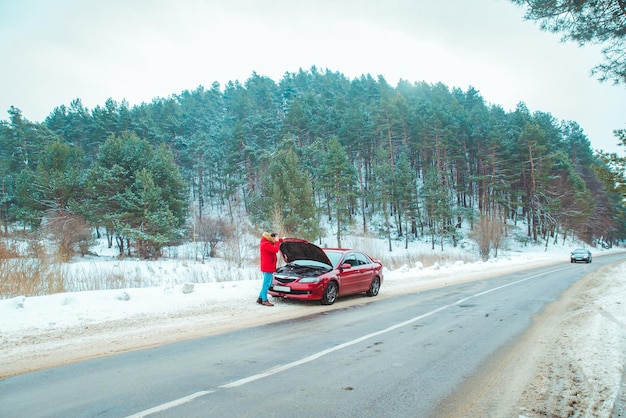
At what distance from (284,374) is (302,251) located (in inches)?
270

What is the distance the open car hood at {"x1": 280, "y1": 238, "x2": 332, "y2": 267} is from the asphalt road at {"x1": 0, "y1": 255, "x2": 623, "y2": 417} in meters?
3.22

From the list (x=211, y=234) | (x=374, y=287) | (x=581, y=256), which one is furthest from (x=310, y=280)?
(x=581, y=256)

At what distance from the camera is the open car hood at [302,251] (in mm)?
11367

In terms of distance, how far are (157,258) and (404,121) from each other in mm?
44130

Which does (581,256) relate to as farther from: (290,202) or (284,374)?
(284,374)

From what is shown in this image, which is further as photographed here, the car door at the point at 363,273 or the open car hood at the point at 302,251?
the car door at the point at 363,273

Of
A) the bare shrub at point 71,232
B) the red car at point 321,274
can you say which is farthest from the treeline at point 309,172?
the red car at point 321,274

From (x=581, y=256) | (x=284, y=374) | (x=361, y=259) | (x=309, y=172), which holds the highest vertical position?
(x=309, y=172)

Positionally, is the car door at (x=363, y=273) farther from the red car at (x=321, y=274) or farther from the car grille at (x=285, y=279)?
the car grille at (x=285, y=279)

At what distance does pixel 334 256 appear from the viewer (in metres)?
12.1

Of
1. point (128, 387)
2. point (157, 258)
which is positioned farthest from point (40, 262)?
point (157, 258)

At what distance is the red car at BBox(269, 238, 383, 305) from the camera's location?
1053 centimetres

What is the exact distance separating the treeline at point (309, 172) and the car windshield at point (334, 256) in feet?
69.9

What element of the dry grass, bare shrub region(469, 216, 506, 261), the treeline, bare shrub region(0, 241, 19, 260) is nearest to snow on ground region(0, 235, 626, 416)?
the dry grass
